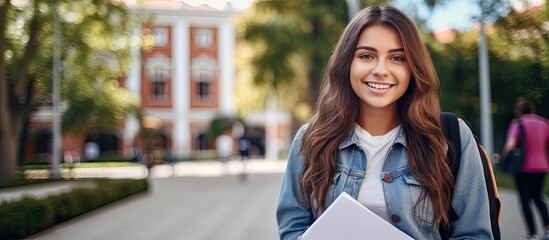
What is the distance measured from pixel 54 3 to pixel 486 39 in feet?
15.3

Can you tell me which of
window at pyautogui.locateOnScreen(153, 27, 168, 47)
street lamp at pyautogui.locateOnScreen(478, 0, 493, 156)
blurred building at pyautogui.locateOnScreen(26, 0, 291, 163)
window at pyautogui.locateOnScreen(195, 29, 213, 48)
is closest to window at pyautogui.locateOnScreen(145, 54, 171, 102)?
blurred building at pyautogui.locateOnScreen(26, 0, 291, 163)

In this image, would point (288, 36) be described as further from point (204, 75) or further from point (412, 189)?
point (412, 189)

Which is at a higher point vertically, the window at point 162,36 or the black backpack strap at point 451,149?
the window at point 162,36

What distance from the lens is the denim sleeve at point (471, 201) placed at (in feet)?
6.81

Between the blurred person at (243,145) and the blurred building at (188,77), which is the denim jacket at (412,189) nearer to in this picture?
the blurred person at (243,145)

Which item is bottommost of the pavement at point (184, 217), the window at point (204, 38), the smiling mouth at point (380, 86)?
the pavement at point (184, 217)

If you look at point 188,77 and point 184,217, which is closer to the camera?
point 184,217

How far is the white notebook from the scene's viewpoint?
6.45 ft

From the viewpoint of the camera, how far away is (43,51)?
384 inches

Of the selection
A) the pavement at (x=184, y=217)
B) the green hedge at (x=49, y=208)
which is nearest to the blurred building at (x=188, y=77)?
the pavement at (x=184, y=217)

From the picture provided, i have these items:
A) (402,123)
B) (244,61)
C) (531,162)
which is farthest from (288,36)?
(402,123)

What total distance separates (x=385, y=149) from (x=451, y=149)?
0.63 ft

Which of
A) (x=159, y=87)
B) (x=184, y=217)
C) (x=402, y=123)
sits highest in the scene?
(x=159, y=87)

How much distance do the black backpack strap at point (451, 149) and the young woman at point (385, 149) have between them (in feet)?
0.05
